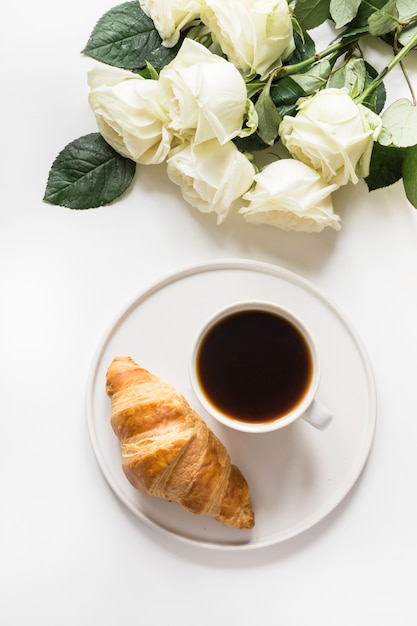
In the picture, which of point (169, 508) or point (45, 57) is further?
point (45, 57)

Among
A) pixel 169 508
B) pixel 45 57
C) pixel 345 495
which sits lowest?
pixel 345 495

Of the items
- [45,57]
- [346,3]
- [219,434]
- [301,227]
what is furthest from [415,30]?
[219,434]

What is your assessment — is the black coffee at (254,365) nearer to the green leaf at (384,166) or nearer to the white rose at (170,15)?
the green leaf at (384,166)

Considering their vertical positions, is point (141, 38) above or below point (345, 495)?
above

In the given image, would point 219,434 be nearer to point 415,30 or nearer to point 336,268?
point 336,268

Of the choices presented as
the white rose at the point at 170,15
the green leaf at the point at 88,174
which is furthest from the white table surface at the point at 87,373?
the white rose at the point at 170,15

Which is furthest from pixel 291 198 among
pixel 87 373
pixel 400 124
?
pixel 87 373
